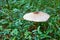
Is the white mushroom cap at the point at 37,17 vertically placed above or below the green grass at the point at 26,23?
above

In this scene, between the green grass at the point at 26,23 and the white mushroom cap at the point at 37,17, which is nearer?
Answer: the white mushroom cap at the point at 37,17

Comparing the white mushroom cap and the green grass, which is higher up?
the white mushroom cap

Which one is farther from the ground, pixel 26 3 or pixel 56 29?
pixel 26 3

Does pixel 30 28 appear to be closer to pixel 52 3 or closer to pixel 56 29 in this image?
pixel 56 29

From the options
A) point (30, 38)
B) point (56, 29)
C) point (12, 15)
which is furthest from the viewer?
point (12, 15)

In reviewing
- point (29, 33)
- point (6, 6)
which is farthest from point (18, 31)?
point (6, 6)

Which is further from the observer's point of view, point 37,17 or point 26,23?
point 26,23

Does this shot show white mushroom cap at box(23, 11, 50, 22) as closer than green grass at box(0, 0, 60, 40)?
Yes

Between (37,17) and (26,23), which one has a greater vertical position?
(37,17)
